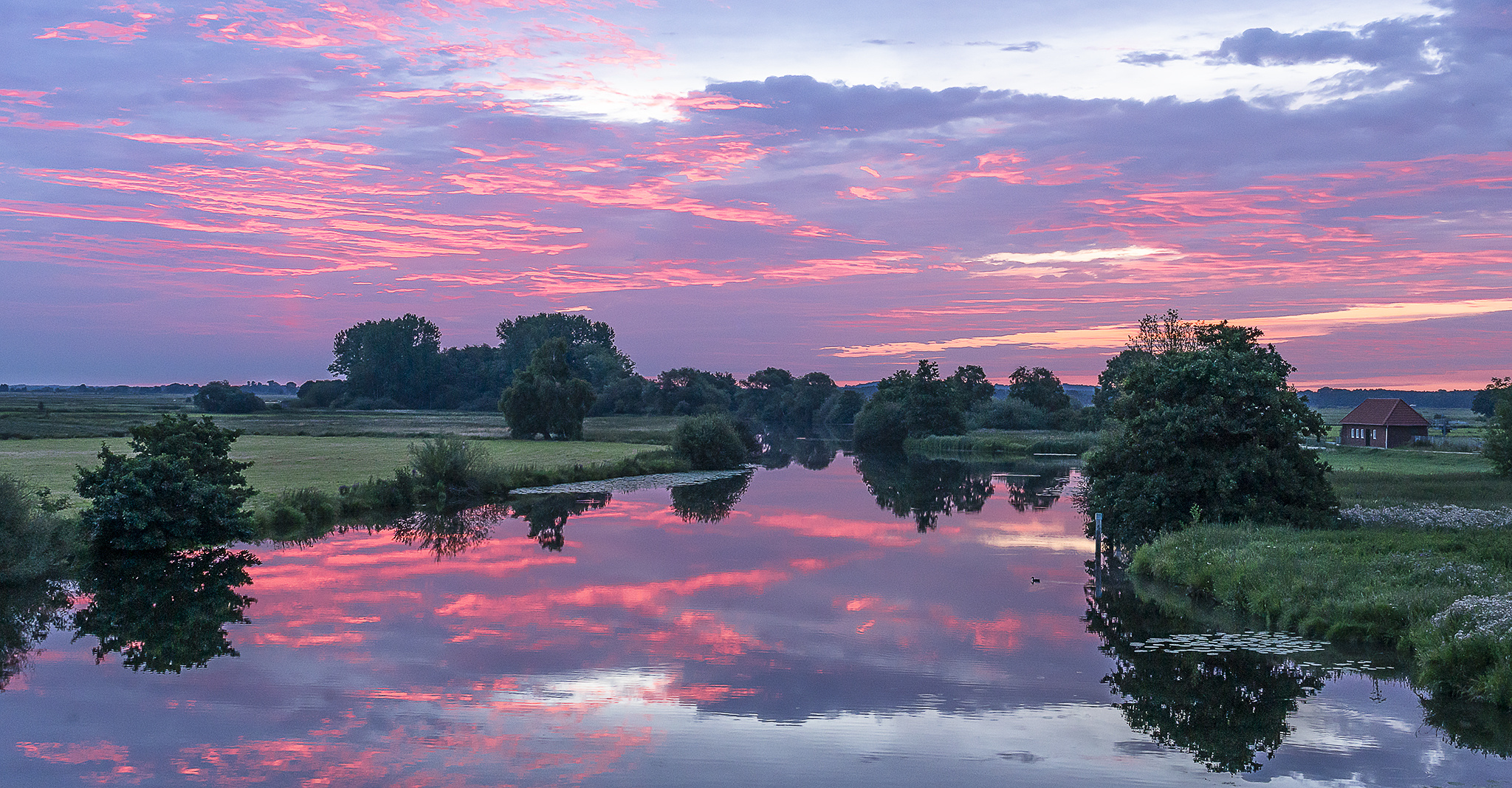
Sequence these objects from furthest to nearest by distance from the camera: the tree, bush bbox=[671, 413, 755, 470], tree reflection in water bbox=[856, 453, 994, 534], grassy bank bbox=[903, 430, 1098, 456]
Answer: grassy bank bbox=[903, 430, 1098, 456] < bush bbox=[671, 413, 755, 470] < tree reflection in water bbox=[856, 453, 994, 534] < the tree

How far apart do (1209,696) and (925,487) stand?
37469mm

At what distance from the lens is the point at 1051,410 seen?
113 m

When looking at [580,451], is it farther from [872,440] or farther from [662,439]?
[872,440]

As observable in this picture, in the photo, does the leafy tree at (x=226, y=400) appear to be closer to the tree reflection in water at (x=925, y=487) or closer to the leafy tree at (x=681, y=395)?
the leafy tree at (x=681, y=395)

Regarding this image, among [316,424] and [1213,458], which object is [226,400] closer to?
[316,424]

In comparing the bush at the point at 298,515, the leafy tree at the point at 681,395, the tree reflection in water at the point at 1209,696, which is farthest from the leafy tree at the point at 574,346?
the tree reflection in water at the point at 1209,696

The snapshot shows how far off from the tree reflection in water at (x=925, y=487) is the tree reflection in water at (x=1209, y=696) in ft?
57.7

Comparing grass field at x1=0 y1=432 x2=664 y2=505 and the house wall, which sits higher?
the house wall

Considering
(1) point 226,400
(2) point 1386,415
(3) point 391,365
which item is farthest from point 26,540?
(3) point 391,365

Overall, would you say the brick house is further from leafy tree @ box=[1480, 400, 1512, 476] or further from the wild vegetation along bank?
the wild vegetation along bank

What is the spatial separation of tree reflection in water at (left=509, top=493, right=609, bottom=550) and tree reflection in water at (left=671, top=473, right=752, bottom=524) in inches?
131

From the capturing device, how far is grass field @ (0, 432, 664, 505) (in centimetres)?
3856

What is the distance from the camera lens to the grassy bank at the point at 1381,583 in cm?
1223

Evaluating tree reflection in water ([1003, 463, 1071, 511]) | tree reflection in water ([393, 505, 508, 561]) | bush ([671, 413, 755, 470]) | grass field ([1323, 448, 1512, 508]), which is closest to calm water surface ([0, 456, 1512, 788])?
tree reflection in water ([393, 505, 508, 561])
